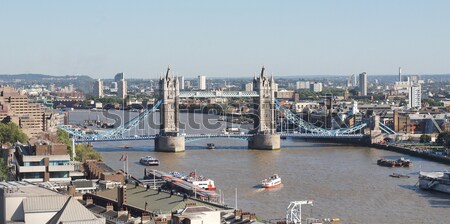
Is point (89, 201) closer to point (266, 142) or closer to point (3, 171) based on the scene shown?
point (3, 171)

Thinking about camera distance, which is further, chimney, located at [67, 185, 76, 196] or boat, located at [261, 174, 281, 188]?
boat, located at [261, 174, 281, 188]

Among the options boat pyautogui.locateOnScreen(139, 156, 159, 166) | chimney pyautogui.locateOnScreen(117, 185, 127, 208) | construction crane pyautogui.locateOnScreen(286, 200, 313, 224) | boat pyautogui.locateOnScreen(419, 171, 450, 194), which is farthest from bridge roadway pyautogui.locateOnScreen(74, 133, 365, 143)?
construction crane pyautogui.locateOnScreen(286, 200, 313, 224)

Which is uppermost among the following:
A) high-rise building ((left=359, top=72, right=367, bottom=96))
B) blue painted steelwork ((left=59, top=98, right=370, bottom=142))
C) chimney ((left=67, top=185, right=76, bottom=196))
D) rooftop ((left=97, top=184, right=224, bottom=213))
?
high-rise building ((left=359, top=72, right=367, bottom=96))

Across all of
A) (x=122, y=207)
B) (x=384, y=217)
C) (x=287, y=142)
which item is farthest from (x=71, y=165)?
(x=287, y=142)

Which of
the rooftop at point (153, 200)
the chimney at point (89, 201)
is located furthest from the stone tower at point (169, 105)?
the chimney at point (89, 201)

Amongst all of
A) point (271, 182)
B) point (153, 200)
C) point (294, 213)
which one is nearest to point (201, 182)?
point (271, 182)

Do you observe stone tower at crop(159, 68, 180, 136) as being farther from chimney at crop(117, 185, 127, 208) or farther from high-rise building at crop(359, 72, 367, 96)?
high-rise building at crop(359, 72, 367, 96)
